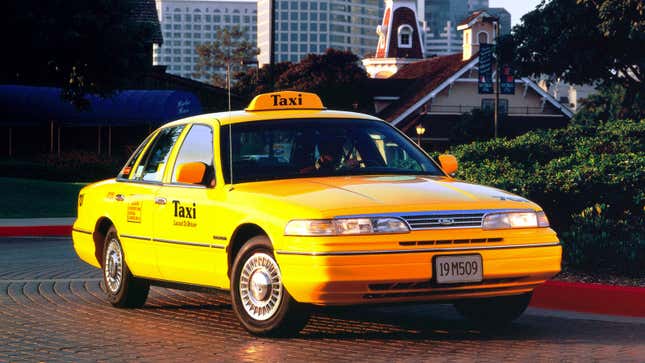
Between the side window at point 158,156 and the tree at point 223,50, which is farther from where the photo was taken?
the tree at point 223,50

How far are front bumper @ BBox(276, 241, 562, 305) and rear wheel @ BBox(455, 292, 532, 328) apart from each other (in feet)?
2.10

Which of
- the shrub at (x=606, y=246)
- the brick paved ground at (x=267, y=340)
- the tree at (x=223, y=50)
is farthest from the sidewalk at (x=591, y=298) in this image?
the tree at (x=223, y=50)

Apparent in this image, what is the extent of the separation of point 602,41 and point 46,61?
768 inches

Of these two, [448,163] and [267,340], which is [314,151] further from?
[267,340]

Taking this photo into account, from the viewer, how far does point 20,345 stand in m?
8.97

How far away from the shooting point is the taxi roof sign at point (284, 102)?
10844mm

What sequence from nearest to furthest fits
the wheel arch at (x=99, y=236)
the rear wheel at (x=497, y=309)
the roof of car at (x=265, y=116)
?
the rear wheel at (x=497, y=309) < the roof of car at (x=265, y=116) < the wheel arch at (x=99, y=236)

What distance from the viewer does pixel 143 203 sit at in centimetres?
1108

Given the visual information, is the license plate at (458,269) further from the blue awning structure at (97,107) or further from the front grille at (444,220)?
the blue awning structure at (97,107)

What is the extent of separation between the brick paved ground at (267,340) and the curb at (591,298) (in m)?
0.41

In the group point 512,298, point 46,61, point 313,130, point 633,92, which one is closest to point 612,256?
point 512,298

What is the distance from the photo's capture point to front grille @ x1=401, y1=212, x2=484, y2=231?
8734 millimetres

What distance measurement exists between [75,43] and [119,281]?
23083mm

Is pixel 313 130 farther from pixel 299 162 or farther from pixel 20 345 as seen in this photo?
pixel 20 345
